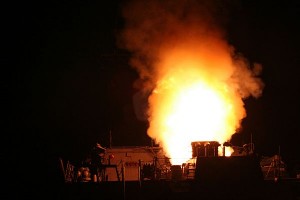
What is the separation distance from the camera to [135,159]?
32188 millimetres

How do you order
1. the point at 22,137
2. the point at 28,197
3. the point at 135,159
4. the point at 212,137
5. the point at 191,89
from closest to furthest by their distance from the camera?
the point at 28,197
the point at 212,137
the point at 191,89
the point at 135,159
the point at 22,137

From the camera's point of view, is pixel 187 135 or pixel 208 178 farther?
pixel 187 135

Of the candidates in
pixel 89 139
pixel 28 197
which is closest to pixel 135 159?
pixel 28 197

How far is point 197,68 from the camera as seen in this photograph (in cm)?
2527

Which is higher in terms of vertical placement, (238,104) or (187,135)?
(238,104)

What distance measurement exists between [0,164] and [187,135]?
35871mm

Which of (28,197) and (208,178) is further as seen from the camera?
(28,197)

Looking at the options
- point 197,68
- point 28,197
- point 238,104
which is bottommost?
point 28,197

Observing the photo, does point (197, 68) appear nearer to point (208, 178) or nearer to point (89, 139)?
point (208, 178)

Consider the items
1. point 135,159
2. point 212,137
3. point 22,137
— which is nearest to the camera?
point 212,137

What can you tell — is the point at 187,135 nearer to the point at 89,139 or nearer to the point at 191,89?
the point at 191,89

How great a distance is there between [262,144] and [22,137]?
28641 millimetres

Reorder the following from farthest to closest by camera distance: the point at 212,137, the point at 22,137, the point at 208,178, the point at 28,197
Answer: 1. the point at 22,137
2. the point at 212,137
3. the point at 28,197
4. the point at 208,178

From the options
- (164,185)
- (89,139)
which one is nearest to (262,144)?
(89,139)
